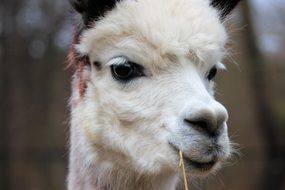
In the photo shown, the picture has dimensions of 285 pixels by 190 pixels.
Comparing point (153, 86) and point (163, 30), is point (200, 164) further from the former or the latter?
point (163, 30)

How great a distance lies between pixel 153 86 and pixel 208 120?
50cm

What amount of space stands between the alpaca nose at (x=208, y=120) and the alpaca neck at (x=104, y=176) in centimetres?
51

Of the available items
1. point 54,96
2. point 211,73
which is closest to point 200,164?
point 211,73

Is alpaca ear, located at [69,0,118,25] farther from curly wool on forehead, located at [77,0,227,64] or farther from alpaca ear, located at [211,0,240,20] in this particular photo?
alpaca ear, located at [211,0,240,20]

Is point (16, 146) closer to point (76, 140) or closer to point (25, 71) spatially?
point (25, 71)

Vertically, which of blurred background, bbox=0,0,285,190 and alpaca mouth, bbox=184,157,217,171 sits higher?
alpaca mouth, bbox=184,157,217,171

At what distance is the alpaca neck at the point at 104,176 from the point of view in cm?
336

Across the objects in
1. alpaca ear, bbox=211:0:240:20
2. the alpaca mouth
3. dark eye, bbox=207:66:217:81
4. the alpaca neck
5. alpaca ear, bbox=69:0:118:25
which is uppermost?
alpaca ear, bbox=211:0:240:20

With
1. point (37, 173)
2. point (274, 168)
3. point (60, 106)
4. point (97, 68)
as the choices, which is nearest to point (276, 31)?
point (274, 168)

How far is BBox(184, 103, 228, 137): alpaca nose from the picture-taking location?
9.09 ft

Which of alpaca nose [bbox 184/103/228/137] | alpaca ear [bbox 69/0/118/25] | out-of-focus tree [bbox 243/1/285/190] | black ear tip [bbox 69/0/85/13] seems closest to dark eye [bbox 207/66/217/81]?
alpaca nose [bbox 184/103/228/137]

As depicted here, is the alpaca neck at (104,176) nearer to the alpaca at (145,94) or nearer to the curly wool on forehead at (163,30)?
the alpaca at (145,94)

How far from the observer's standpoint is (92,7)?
3.49m

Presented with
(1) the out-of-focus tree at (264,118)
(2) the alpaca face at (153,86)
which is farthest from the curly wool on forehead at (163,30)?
(1) the out-of-focus tree at (264,118)
